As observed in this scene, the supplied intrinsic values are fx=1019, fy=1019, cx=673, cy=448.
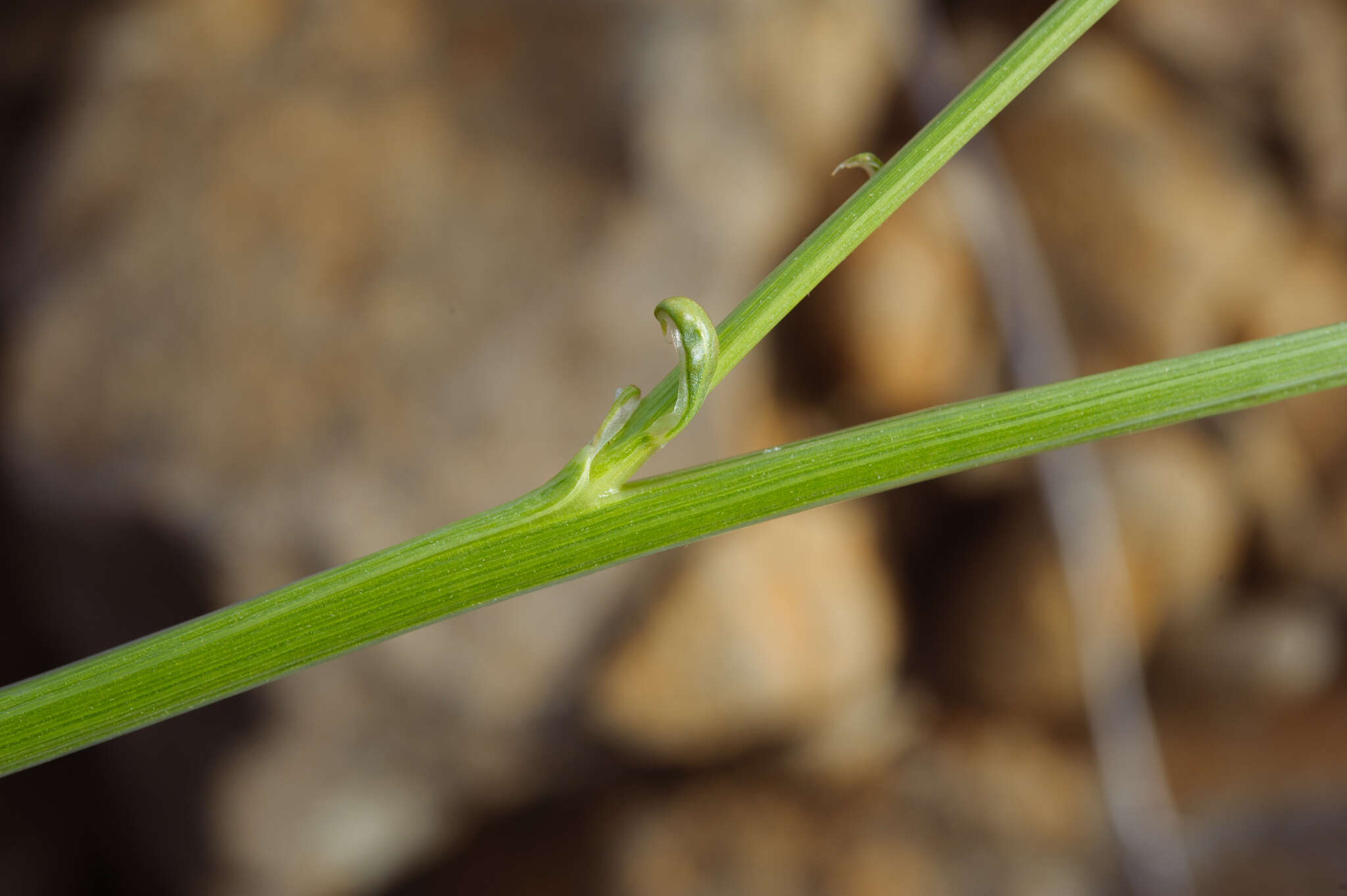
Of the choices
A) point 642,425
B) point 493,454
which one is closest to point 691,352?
point 642,425

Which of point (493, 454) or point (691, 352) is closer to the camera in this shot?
point (691, 352)

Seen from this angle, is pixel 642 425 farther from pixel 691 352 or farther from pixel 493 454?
pixel 493 454

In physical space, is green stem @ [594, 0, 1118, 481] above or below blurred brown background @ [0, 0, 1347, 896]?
below

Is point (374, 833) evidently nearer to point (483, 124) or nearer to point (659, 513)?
point (483, 124)

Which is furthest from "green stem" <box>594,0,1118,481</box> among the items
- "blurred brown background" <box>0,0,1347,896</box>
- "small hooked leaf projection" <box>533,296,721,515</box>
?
"blurred brown background" <box>0,0,1347,896</box>

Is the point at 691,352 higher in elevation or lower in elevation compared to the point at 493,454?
lower

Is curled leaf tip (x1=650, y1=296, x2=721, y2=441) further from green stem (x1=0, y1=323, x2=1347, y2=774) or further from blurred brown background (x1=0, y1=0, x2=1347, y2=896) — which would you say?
blurred brown background (x1=0, y1=0, x2=1347, y2=896)
